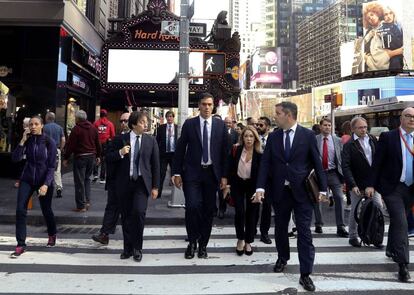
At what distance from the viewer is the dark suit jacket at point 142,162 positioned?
19.1ft

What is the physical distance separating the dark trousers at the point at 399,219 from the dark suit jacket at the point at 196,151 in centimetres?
214

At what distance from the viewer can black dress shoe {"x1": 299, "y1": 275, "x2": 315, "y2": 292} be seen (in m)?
4.53

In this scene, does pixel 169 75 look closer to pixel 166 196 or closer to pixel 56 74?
pixel 56 74

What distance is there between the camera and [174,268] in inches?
211

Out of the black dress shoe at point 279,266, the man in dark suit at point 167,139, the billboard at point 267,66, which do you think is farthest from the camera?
the billboard at point 267,66

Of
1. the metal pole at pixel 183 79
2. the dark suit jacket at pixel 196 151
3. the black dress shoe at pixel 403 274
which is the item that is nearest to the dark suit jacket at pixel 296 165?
the dark suit jacket at pixel 196 151

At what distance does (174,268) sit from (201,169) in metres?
1.33

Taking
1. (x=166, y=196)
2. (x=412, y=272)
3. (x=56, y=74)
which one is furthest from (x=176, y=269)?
(x=56, y=74)

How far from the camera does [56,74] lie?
1267 cm

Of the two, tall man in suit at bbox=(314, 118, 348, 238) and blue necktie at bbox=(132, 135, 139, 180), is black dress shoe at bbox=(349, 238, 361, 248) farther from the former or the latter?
blue necktie at bbox=(132, 135, 139, 180)

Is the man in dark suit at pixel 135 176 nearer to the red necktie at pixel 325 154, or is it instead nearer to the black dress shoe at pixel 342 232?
the red necktie at pixel 325 154

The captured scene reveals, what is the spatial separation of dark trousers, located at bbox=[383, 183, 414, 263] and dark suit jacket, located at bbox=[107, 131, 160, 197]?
2.99 meters

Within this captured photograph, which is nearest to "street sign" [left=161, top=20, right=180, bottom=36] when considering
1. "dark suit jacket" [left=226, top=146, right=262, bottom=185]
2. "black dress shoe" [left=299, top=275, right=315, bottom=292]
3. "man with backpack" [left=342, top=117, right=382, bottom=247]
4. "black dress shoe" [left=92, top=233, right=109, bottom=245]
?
"dark suit jacket" [left=226, top=146, right=262, bottom=185]

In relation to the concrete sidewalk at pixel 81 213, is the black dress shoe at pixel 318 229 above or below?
below
